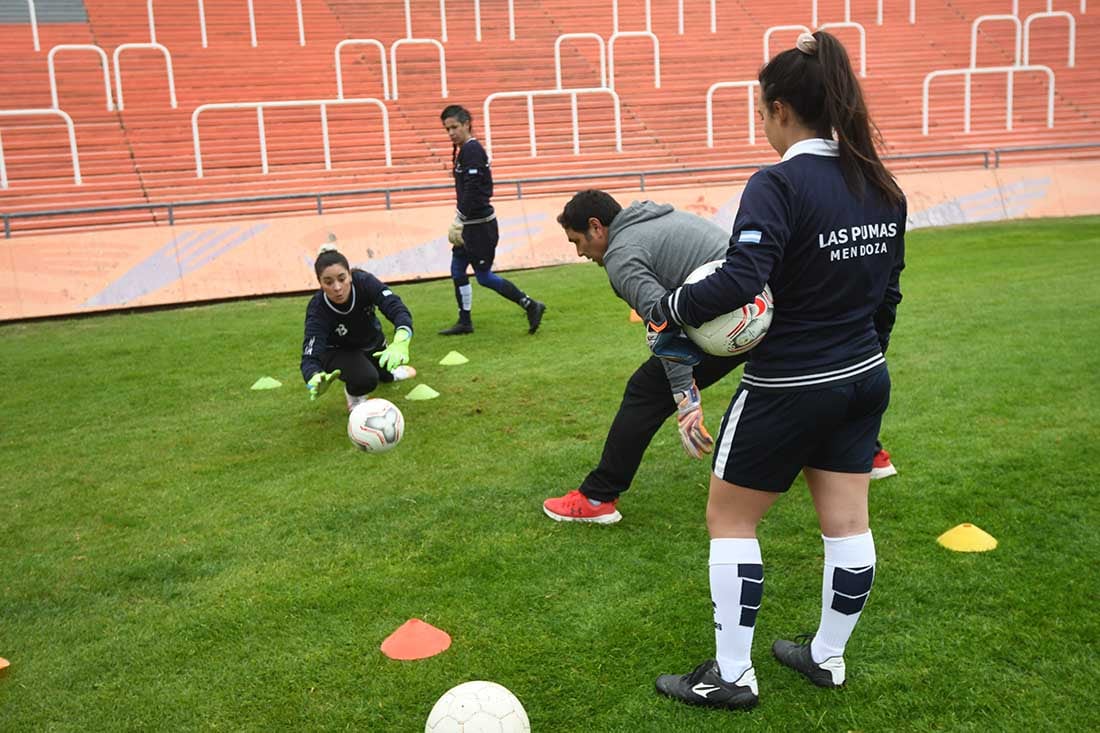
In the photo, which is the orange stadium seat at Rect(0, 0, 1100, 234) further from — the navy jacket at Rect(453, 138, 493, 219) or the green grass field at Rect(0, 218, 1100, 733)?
the green grass field at Rect(0, 218, 1100, 733)

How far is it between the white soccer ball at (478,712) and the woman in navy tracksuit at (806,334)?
0.61 metres

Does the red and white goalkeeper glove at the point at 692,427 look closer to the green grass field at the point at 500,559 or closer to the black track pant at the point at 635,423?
the black track pant at the point at 635,423

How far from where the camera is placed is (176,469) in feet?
20.0

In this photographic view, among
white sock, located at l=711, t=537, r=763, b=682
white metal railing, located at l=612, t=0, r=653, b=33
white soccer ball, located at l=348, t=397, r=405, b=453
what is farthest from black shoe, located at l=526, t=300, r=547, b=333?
white metal railing, located at l=612, t=0, r=653, b=33

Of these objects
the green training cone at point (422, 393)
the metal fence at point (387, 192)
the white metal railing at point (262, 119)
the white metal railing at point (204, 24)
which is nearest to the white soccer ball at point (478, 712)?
the green training cone at point (422, 393)

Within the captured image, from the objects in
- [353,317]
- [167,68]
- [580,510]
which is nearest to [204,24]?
[167,68]

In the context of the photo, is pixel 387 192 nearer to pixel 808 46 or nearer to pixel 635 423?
pixel 635 423

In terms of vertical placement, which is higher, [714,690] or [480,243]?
[480,243]

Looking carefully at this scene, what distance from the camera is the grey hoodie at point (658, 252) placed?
163 inches

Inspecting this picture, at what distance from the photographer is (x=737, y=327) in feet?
9.92

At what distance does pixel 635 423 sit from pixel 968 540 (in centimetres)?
150

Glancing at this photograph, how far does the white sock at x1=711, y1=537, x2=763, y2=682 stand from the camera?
3.18m

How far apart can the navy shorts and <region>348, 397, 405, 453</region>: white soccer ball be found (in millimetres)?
3129

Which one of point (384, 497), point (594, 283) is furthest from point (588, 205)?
Answer: point (594, 283)
